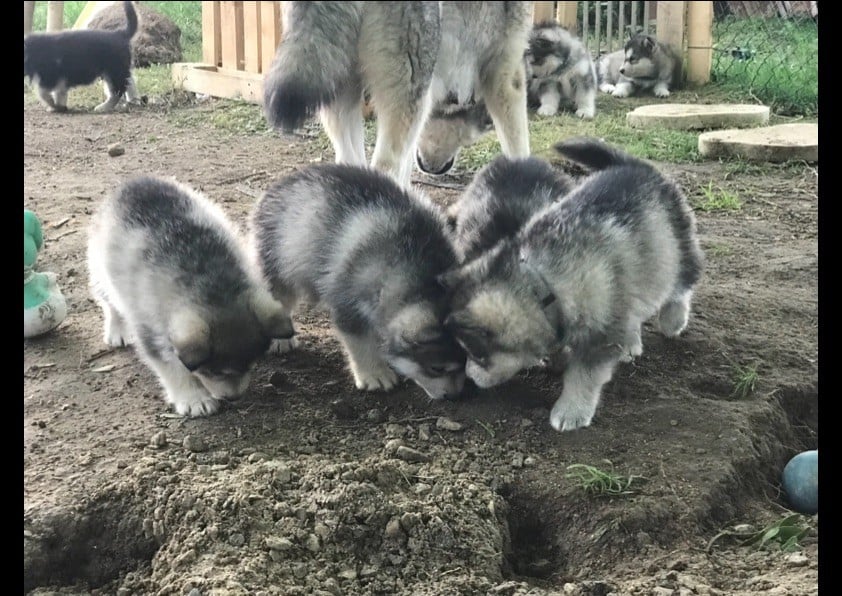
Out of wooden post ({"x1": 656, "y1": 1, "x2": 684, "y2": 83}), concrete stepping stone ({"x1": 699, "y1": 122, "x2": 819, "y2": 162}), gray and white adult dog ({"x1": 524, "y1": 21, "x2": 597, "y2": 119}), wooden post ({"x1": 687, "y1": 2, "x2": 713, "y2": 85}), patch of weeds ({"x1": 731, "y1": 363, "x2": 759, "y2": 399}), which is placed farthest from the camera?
gray and white adult dog ({"x1": 524, "y1": 21, "x2": 597, "y2": 119})

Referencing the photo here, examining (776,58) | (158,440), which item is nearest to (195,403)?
→ (158,440)

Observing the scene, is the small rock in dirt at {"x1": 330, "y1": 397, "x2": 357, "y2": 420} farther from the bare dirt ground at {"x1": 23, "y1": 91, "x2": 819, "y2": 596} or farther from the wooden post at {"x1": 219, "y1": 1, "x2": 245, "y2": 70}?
the wooden post at {"x1": 219, "y1": 1, "x2": 245, "y2": 70}

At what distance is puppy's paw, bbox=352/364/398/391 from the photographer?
2.94 meters

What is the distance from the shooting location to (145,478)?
7.67 ft

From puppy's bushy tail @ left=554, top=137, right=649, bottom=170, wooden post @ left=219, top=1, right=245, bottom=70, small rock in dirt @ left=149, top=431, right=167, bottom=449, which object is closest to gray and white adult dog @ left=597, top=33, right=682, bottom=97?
puppy's bushy tail @ left=554, top=137, right=649, bottom=170

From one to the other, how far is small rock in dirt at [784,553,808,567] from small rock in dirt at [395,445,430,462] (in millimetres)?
990

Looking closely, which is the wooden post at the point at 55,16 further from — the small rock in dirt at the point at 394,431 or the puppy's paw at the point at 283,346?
the small rock in dirt at the point at 394,431

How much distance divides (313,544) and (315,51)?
2118 millimetres

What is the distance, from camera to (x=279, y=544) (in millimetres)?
2037

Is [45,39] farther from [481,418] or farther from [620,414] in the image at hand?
[620,414]

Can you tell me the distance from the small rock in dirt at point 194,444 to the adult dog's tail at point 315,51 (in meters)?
1.31

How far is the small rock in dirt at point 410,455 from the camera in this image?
2469 mm

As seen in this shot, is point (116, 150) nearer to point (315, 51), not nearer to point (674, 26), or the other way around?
point (315, 51)

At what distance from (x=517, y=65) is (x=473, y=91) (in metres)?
0.27
